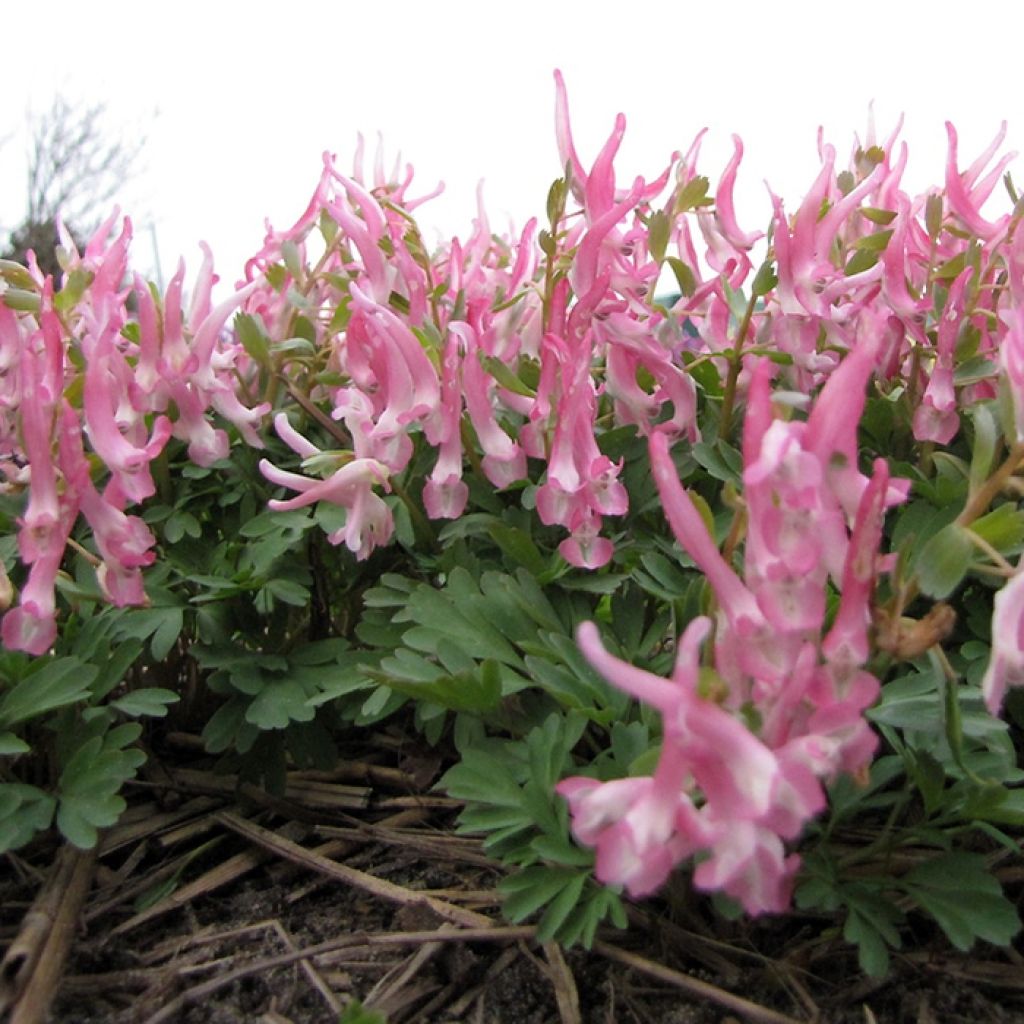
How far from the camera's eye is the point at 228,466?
5.03 feet

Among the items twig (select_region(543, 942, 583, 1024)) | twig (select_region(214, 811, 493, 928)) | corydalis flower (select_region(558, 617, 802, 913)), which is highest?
corydalis flower (select_region(558, 617, 802, 913))

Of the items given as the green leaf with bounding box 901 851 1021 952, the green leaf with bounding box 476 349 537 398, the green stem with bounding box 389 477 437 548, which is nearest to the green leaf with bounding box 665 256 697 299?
the green leaf with bounding box 476 349 537 398

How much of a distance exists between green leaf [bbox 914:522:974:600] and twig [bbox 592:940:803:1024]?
0.47m

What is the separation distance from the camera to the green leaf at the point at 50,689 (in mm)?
1127

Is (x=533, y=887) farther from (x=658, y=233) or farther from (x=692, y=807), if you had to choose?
(x=658, y=233)

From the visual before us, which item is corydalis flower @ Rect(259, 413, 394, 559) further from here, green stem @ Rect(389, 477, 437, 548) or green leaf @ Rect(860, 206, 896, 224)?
green leaf @ Rect(860, 206, 896, 224)

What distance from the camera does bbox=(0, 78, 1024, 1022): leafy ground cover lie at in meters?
0.77

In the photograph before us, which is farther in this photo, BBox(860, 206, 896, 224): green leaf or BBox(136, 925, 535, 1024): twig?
BBox(860, 206, 896, 224): green leaf

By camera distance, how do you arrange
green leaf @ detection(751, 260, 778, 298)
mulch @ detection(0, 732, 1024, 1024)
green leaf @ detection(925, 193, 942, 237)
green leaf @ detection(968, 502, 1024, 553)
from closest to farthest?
green leaf @ detection(968, 502, 1024, 553) → mulch @ detection(0, 732, 1024, 1024) → green leaf @ detection(751, 260, 778, 298) → green leaf @ detection(925, 193, 942, 237)

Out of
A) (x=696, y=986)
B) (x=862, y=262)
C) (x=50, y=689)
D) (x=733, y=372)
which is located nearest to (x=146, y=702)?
(x=50, y=689)

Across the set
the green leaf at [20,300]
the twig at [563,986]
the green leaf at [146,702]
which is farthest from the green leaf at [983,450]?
the green leaf at [20,300]

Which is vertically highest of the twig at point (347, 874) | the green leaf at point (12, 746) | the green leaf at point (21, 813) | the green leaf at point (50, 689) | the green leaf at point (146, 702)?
the green leaf at point (50, 689)

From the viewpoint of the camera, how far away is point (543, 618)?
1.17 metres

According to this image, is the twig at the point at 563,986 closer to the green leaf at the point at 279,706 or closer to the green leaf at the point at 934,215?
the green leaf at the point at 279,706
